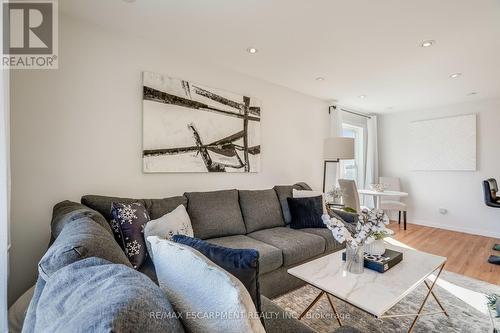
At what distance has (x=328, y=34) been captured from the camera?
2.30 meters

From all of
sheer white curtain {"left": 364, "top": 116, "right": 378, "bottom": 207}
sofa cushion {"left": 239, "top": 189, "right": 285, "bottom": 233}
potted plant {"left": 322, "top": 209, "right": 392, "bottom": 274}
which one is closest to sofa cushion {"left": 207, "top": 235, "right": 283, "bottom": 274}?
sofa cushion {"left": 239, "top": 189, "right": 285, "bottom": 233}

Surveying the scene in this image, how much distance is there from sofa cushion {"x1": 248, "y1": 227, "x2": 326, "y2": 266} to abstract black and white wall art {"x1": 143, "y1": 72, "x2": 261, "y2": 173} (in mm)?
972

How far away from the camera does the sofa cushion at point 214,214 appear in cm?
238

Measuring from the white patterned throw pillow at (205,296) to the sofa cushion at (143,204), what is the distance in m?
1.32

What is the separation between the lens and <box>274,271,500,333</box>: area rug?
1855mm

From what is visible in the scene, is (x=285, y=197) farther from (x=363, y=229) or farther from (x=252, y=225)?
(x=363, y=229)

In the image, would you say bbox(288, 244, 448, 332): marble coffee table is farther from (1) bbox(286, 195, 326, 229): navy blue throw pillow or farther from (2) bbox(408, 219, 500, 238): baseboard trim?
(2) bbox(408, 219, 500, 238): baseboard trim

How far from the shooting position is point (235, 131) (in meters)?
3.17

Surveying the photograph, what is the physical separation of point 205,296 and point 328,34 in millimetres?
2414

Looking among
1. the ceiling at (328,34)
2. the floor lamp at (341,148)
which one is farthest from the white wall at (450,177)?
the floor lamp at (341,148)

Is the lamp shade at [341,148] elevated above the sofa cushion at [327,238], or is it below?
above

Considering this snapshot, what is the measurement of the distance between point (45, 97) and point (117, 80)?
583 millimetres

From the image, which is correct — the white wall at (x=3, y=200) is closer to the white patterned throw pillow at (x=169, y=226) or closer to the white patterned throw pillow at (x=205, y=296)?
the white patterned throw pillow at (x=169, y=226)

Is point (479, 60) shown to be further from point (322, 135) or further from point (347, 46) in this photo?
point (322, 135)
